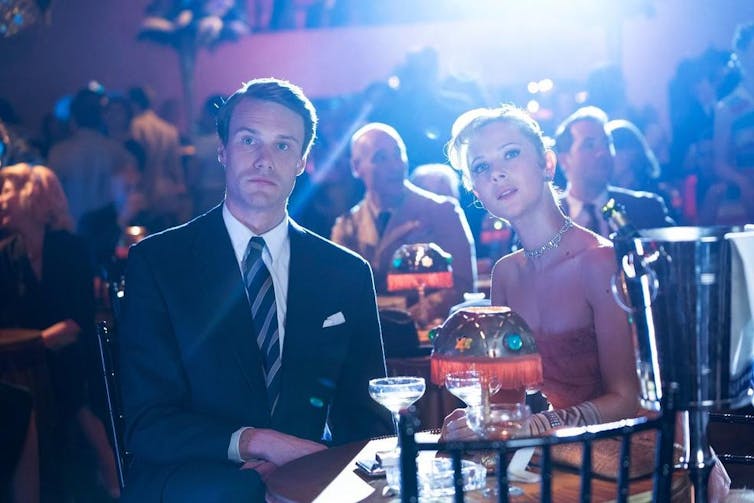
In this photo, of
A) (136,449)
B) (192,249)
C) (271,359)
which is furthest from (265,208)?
(136,449)

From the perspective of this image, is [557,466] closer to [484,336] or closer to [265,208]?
[484,336]

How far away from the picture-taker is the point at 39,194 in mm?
5066

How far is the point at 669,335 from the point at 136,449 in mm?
1546

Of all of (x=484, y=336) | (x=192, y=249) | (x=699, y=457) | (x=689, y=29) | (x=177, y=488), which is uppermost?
(x=689, y=29)

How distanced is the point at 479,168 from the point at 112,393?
1.34 m

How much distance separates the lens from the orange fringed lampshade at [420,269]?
4746 mm

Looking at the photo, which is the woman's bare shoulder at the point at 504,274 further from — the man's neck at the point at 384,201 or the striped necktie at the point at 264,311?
the man's neck at the point at 384,201

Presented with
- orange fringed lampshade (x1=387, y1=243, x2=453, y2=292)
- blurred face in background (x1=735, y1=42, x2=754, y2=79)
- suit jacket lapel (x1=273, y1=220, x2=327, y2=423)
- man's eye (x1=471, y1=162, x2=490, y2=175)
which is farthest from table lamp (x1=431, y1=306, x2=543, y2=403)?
blurred face in background (x1=735, y1=42, x2=754, y2=79)

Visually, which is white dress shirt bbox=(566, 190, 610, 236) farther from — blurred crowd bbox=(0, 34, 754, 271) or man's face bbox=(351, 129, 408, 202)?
man's face bbox=(351, 129, 408, 202)

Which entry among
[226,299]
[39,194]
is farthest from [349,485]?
[39,194]

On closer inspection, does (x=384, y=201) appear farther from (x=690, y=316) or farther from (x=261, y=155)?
(x=690, y=316)

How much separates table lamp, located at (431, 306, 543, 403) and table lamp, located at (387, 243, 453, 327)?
2576mm

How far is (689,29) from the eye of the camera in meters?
11.1

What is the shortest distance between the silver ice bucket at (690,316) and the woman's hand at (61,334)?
3.80m
